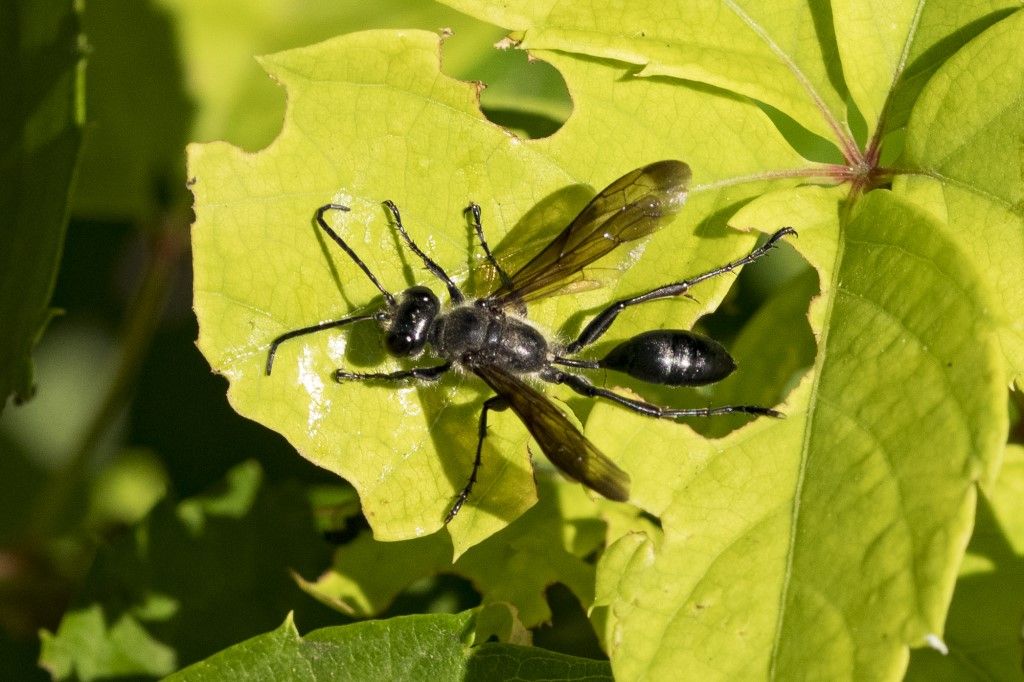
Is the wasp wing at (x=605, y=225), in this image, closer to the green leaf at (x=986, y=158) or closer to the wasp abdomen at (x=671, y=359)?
the wasp abdomen at (x=671, y=359)

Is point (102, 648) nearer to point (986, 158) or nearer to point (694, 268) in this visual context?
point (694, 268)

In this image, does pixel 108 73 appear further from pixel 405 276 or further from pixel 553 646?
pixel 553 646

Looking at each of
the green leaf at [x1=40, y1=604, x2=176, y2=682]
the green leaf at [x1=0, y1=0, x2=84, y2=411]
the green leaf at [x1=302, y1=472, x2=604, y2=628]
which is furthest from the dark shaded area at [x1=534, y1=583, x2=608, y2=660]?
the green leaf at [x1=0, y1=0, x2=84, y2=411]

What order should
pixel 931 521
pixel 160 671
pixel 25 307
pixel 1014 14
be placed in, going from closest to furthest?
pixel 931 521 → pixel 1014 14 → pixel 25 307 → pixel 160 671

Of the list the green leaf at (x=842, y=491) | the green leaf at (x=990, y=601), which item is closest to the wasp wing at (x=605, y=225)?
the green leaf at (x=842, y=491)

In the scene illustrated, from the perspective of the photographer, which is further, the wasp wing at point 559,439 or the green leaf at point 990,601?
the green leaf at point 990,601

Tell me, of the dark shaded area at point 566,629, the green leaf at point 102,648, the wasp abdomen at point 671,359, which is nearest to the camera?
the wasp abdomen at point 671,359

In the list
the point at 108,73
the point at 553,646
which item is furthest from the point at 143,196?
the point at 553,646
